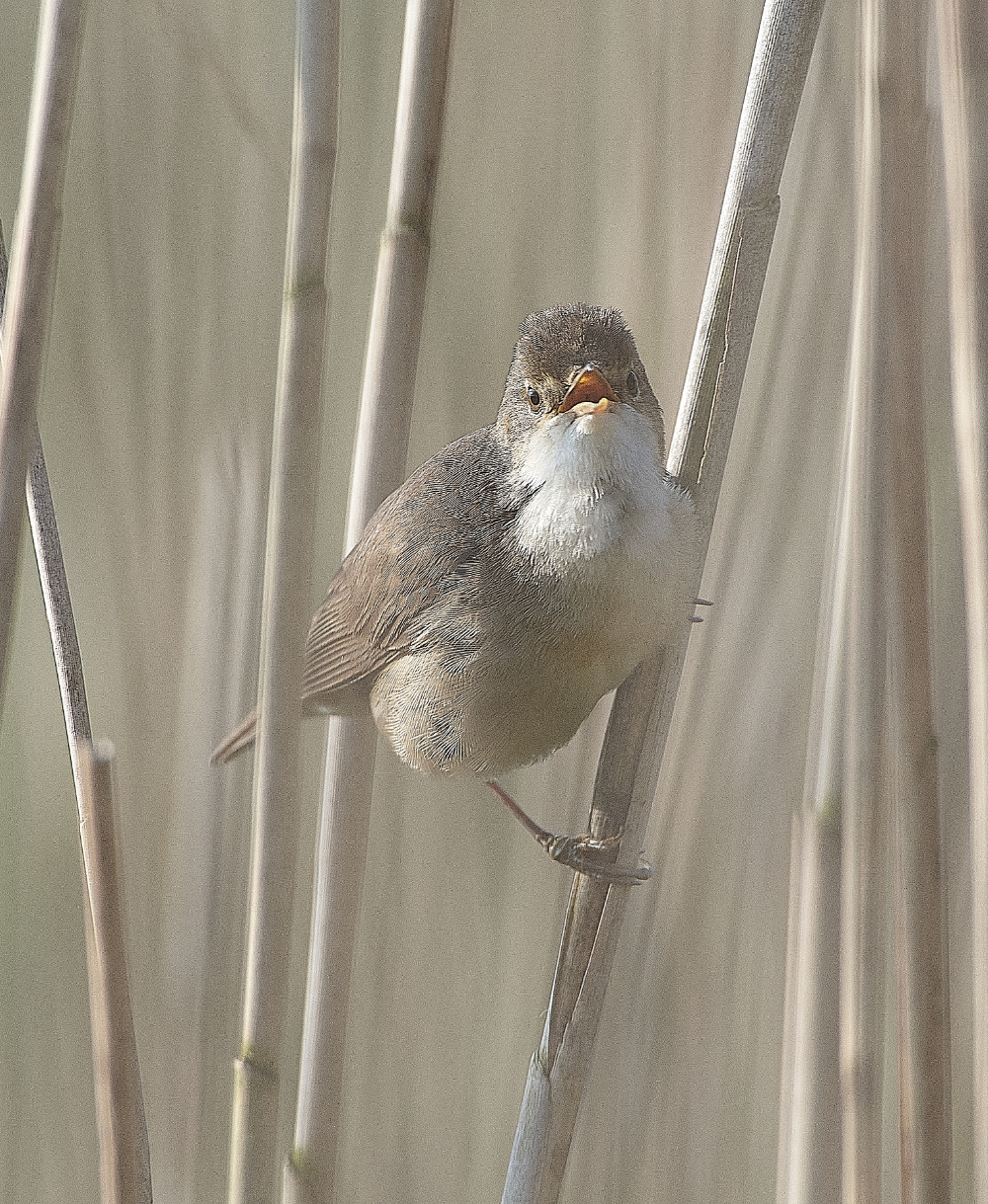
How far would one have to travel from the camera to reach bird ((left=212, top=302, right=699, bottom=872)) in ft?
4.44

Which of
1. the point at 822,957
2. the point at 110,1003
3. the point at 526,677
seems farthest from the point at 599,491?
the point at 110,1003

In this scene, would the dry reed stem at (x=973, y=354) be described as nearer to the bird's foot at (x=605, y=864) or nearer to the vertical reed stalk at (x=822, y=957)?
the vertical reed stalk at (x=822, y=957)

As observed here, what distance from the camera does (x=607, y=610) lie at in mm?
1370

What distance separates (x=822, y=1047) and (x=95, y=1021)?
0.81m

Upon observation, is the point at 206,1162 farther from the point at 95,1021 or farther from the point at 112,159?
the point at 112,159

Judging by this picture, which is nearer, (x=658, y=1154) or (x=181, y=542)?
(x=658, y=1154)

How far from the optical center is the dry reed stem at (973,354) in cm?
129

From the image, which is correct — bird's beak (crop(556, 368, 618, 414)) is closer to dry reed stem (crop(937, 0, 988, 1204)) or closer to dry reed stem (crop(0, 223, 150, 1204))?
dry reed stem (crop(937, 0, 988, 1204))

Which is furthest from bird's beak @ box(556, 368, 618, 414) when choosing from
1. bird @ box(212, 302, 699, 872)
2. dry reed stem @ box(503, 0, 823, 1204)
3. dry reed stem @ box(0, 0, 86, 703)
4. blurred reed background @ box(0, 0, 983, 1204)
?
dry reed stem @ box(0, 0, 86, 703)

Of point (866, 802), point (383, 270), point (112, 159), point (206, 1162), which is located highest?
point (112, 159)

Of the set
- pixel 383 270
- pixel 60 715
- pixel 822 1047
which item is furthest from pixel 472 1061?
pixel 383 270

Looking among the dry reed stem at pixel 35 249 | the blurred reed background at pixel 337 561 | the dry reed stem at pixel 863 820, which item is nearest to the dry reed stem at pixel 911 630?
the dry reed stem at pixel 863 820

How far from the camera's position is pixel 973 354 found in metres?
1.30

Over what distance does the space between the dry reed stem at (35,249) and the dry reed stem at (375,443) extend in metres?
0.36
